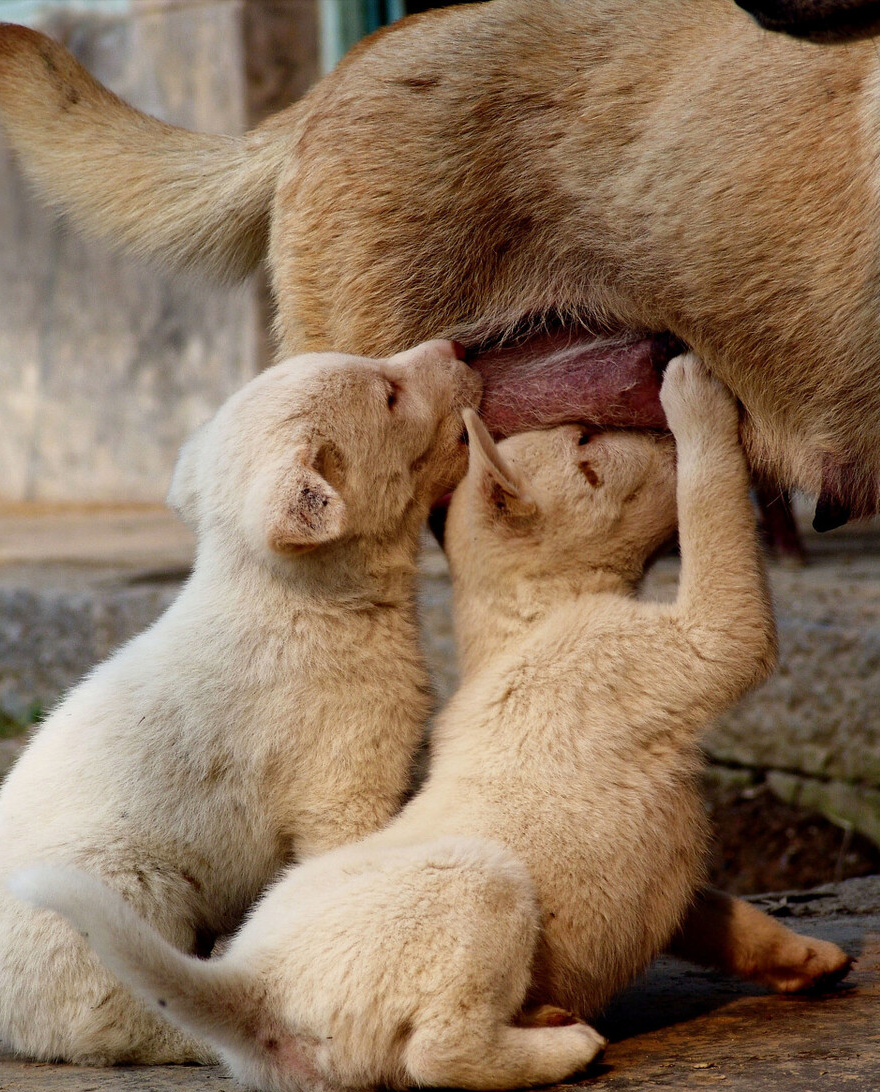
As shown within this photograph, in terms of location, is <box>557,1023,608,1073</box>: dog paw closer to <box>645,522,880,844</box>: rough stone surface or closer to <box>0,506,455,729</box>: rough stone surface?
<box>645,522,880,844</box>: rough stone surface

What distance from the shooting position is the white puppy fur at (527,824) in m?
2.13

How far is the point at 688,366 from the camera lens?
2.89 m

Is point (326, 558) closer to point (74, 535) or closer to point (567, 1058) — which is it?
point (567, 1058)

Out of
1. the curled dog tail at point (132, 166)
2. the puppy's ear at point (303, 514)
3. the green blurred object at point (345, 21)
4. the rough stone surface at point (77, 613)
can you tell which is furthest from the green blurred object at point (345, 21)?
the puppy's ear at point (303, 514)

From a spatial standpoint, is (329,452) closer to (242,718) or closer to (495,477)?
(495,477)

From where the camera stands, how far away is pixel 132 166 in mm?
3369

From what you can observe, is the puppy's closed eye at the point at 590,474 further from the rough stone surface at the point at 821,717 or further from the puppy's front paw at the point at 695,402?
the rough stone surface at the point at 821,717

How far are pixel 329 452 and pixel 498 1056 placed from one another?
1.08 m

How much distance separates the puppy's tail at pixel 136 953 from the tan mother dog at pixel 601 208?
1.30 metres

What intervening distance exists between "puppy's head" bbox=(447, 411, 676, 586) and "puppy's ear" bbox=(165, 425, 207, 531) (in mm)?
500

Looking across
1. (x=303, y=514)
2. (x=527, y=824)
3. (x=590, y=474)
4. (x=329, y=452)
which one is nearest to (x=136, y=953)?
(x=527, y=824)

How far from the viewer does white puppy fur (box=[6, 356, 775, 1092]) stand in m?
2.13

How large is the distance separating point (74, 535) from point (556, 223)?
543 cm

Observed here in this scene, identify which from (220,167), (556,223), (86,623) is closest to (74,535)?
(86,623)
